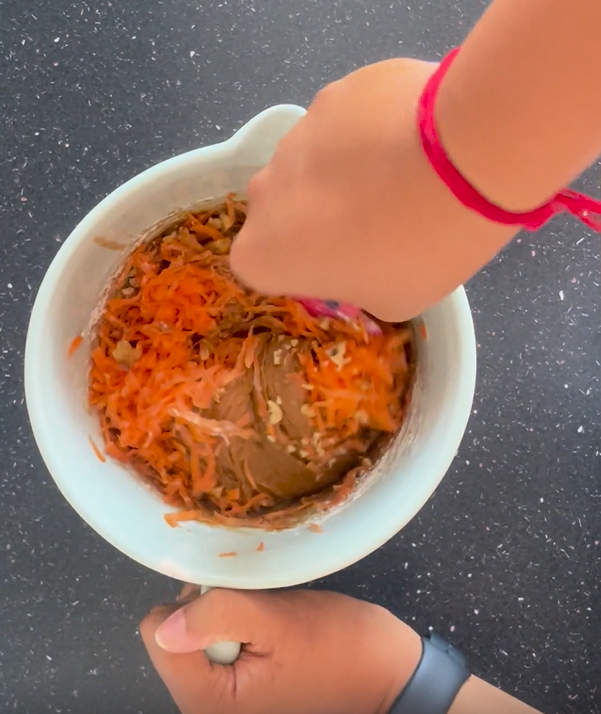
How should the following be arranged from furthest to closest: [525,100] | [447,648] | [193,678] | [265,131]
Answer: [447,648], [193,678], [265,131], [525,100]

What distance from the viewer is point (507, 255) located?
79cm

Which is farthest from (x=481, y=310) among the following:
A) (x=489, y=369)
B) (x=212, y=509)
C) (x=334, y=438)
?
(x=212, y=509)

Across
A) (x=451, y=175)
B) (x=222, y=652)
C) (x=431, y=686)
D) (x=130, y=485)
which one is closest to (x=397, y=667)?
(x=431, y=686)

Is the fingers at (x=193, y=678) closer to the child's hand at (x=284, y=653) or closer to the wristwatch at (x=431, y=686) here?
the child's hand at (x=284, y=653)

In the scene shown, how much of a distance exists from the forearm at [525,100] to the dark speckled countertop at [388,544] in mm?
514

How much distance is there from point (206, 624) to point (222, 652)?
2.6 inches

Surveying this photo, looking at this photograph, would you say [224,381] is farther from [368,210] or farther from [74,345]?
[368,210]

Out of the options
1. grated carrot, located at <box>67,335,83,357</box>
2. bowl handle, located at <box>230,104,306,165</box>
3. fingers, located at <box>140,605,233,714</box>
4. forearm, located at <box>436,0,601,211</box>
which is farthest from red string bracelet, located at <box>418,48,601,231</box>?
fingers, located at <box>140,605,233,714</box>

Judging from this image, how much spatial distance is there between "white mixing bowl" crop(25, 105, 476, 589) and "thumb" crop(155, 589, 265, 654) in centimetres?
7

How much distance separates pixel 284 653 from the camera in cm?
66

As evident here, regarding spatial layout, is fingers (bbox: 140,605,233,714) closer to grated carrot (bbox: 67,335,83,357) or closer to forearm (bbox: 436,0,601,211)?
grated carrot (bbox: 67,335,83,357)

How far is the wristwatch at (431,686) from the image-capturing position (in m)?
0.72

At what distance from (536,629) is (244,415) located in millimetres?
465

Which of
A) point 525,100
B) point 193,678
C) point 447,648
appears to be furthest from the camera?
point 447,648
